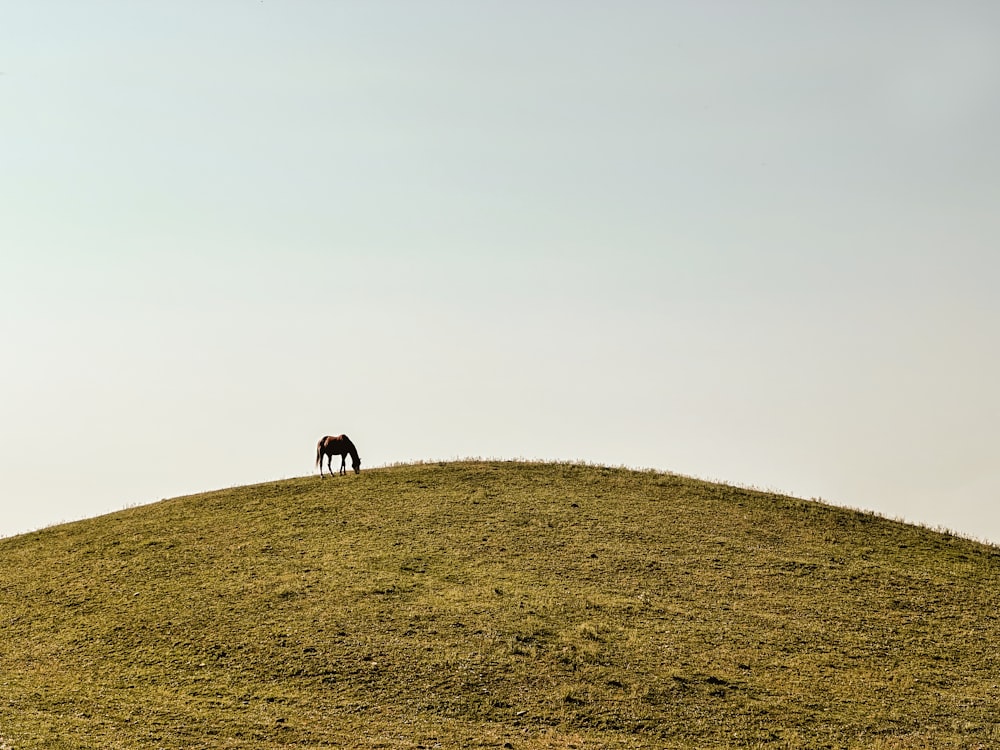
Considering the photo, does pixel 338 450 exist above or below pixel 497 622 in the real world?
above

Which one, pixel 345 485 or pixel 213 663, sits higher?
pixel 345 485

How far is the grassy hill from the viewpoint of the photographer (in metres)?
20.6

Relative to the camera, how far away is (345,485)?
3828cm

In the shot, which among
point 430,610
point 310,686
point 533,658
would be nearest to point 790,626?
point 533,658

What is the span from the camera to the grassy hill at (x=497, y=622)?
20578mm

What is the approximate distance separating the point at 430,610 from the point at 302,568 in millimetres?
5415

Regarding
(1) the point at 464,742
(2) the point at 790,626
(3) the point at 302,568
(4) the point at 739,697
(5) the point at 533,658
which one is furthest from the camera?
(3) the point at 302,568

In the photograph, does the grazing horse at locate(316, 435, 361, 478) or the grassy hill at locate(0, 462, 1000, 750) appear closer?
the grassy hill at locate(0, 462, 1000, 750)

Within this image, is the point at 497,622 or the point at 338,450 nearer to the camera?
the point at 497,622

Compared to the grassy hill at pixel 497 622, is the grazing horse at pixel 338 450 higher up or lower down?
higher up

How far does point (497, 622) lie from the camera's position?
25141 millimetres

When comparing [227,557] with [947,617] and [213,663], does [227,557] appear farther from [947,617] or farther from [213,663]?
[947,617]

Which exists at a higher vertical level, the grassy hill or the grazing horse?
the grazing horse

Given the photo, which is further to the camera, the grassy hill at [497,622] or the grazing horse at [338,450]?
the grazing horse at [338,450]
